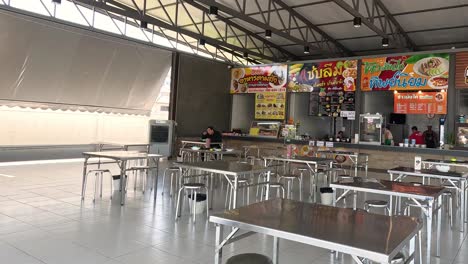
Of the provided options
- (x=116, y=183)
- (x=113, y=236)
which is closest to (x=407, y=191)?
(x=113, y=236)

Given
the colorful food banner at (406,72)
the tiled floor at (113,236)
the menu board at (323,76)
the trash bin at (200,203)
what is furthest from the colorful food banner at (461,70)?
the trash bin at (200,203)

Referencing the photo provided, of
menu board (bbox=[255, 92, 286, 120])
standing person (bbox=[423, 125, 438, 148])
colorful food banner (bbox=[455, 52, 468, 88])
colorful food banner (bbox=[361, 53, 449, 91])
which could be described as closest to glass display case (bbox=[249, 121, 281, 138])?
menu board (bbox=[255, 92, 286, 120])

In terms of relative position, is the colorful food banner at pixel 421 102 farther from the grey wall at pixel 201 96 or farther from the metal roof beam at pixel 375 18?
the grey wall at pixel 201 96

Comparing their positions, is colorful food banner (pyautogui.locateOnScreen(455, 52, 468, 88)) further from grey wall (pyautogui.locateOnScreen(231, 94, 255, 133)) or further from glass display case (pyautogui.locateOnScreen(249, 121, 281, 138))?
grey wall (pyautogui.locateOnScreen(231, 94, 255, 133))

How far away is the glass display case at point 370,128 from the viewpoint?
9562mm

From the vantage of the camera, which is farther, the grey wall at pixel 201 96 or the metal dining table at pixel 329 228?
the grey wall at pixel 201 96

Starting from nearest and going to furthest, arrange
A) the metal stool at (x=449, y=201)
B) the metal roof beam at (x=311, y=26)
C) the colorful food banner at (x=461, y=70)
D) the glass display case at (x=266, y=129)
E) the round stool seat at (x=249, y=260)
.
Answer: the round stool seat at (x=249, y=260), the metal stool at (x=449, y=201), the colorful food banner at (x=461, y=70), the metal roof beam at (x=311, y=26), the glass display case at (x=266, y=129)

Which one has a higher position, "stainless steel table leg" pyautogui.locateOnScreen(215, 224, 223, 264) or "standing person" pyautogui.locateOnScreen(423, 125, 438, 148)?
"standing person" pyautogui.locateOnScreen(423, 125, 438, 148)

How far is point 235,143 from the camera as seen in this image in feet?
38.1

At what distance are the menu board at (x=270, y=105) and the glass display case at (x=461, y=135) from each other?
4877 millimetres

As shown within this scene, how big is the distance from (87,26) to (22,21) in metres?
1.58

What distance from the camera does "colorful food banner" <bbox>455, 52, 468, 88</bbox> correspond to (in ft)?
28.3

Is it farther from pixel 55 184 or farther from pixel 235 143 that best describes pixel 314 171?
pixel 235 143

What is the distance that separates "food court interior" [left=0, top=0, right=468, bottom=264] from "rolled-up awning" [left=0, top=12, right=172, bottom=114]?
37 mm
